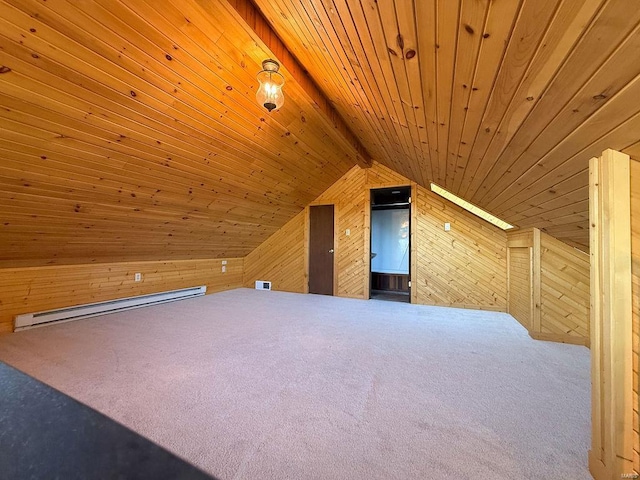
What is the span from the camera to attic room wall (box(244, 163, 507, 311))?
4051mm

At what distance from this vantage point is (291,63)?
218cm

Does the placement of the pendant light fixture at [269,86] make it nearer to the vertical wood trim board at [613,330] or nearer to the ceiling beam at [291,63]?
the ceiling beam at [291,63]

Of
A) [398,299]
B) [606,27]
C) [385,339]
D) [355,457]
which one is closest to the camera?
[606,27]

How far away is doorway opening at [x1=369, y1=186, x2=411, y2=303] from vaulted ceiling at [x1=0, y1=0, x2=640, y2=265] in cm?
260

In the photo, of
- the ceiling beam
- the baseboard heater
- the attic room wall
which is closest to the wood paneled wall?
the attic room wall

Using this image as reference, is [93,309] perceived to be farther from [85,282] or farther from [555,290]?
[555,290]

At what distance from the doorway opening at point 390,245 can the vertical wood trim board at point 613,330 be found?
14.4 ft

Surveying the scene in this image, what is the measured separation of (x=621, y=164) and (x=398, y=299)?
4063 mm

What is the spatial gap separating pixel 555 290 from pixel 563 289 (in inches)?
2.9

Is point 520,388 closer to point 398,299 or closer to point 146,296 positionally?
point 398,299

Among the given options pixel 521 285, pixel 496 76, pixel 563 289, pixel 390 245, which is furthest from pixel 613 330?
pixel 390 245

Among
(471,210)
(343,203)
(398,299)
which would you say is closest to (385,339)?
(398,299)

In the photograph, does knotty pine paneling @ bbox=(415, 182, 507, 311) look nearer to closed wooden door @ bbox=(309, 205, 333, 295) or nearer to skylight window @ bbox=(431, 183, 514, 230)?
skylight window @ bbox=(431, 183, 514, 230)

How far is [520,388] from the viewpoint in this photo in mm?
1884
